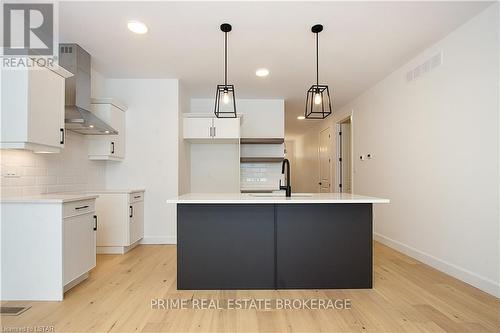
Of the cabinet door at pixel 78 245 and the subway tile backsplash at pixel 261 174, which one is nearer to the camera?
the cabinet door at pixel 78 245

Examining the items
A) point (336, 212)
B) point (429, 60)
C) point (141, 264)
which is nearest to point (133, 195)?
point (141, 264)

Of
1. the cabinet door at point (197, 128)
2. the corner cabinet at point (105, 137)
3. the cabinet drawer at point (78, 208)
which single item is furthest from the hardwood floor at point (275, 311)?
the cabinet door at point (197, 128)

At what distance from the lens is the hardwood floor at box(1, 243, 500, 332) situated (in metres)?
1.99

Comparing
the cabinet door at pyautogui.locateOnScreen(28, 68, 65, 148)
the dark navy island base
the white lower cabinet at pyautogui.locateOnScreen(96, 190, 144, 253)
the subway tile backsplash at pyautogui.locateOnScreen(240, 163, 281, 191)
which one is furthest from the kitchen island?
the subway tile backsplash at pyautogui.locateOnScreen(240, 163, 281, 191)

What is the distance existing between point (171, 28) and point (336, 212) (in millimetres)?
2489

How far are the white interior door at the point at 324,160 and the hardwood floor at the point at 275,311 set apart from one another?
4073 millimetres

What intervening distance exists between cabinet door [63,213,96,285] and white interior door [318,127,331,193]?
5.30m

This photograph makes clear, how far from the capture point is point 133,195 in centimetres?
403

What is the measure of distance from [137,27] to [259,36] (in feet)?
4.15

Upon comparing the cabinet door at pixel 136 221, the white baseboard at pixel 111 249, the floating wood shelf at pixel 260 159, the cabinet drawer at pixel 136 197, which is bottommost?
the white baseboard at pixel 111 249

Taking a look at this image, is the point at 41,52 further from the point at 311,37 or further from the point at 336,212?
the point at 336,212

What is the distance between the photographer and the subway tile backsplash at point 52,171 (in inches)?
104

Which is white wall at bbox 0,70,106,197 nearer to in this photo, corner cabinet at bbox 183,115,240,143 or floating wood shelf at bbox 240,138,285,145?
corner cabinet at bbox 183,115,240,143

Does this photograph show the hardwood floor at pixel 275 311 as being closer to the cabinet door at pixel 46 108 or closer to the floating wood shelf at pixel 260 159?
the cabinet door at pixel 46 108
